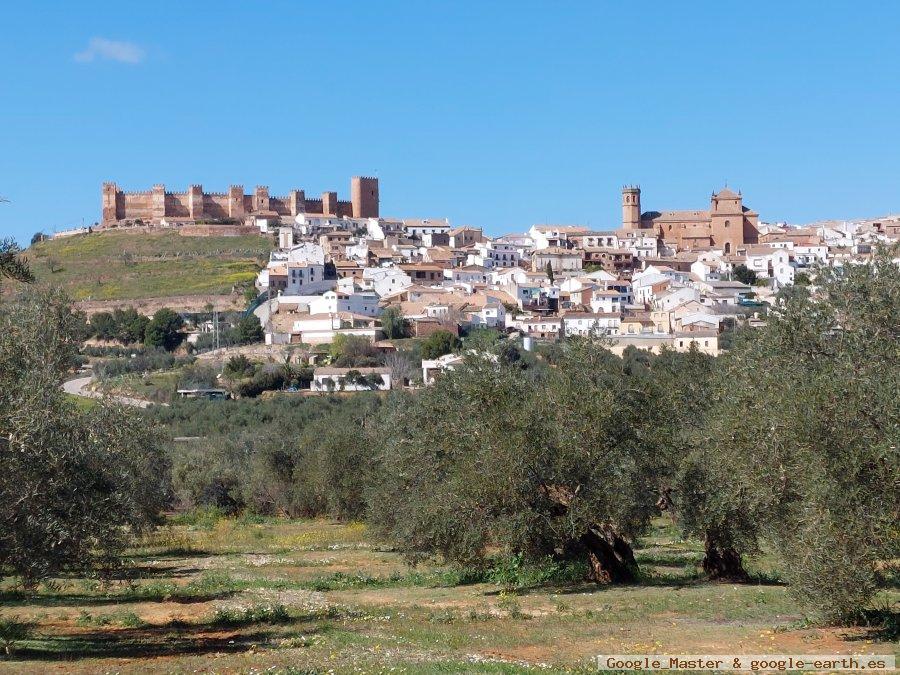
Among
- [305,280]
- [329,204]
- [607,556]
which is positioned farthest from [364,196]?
[607,556]

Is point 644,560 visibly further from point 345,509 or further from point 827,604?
point 345,509

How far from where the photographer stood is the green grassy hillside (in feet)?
362

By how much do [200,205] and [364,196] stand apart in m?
20.7

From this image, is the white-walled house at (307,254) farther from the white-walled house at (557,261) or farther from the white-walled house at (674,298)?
the white-walled house at (674,298)

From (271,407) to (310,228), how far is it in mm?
70142

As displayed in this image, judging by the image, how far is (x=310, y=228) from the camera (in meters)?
134

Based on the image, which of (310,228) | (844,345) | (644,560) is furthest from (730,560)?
(310,228)

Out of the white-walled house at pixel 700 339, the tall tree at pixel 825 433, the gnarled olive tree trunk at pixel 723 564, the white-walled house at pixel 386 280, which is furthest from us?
the white-walled house at pixel 386 280

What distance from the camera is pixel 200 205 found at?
140m

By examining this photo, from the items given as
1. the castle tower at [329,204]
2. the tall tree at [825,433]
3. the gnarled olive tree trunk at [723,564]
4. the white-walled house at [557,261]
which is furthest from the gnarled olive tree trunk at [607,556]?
the castle tower at [329,204]

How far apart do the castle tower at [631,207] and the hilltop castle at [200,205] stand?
35.3 m

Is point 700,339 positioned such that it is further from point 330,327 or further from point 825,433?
point 825,433

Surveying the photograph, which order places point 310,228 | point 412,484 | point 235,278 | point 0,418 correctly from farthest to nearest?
point 310,228, point 235,278, point 412,484, point 0,418

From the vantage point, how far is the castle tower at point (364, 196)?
149 metres
